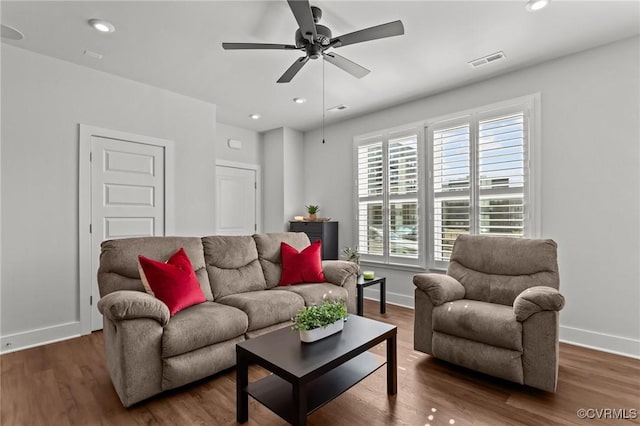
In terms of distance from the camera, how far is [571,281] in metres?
3.13

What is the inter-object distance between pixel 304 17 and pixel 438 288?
7.09 feet

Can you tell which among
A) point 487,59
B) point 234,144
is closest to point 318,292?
point 487,59

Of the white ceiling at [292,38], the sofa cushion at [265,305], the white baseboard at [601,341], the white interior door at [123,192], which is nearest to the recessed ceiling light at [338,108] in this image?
the white ceiling at [292,38]

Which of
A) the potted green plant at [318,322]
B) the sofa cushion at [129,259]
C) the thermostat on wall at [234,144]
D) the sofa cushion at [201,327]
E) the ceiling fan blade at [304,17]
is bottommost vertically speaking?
the sofa cushion at [201,327]

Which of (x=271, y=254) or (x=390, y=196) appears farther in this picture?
(x=390, y=196)

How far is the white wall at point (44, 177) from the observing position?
297cm

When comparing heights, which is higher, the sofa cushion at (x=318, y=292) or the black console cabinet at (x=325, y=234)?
the black console cabinet at (x=325, y=234)

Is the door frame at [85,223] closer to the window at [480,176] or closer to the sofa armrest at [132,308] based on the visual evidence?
the sofa armrest at [132,308]

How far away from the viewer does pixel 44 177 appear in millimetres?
3160

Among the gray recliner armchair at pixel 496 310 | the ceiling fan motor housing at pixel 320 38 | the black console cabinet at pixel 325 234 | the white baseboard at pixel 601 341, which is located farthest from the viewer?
the black console cabinet at pixel 325 234

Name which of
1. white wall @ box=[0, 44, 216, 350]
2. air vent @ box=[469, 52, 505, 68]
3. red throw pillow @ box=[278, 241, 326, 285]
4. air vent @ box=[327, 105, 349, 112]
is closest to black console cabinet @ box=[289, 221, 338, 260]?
red throw pillow @ box=[278, 241, 326, 285]

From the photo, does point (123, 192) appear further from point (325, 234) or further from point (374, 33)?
point (374, 33)

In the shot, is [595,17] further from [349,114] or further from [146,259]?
[146,259]

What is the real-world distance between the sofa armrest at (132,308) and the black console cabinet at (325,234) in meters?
2.95
